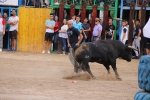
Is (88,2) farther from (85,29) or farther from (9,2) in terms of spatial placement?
(9,2)

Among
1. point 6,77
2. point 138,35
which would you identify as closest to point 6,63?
point 6,77

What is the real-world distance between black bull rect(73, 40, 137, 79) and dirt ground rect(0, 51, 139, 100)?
1.71ft

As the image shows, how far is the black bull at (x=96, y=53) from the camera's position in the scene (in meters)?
13.0

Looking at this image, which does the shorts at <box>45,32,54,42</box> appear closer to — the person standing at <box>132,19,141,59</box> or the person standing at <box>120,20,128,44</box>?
the person standing at <box>120,20,128,44</box>

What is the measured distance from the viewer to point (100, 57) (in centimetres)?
1327

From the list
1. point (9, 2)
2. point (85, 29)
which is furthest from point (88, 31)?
point (9, 2)

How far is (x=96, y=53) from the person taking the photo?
1321 cm

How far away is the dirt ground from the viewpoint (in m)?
9.77

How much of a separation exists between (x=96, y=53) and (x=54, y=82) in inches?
71.3

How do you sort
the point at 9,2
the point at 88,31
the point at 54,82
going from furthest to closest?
the point at 9,2 < the point at 88,31 < the point at 54,82

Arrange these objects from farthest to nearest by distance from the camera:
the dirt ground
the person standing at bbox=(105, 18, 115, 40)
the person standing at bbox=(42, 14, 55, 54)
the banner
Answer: the banner
the person standing at bbox=(42, 14, 55, 54)
the person standing at bbox=(105, 18, 115, 40)
the dirt ground

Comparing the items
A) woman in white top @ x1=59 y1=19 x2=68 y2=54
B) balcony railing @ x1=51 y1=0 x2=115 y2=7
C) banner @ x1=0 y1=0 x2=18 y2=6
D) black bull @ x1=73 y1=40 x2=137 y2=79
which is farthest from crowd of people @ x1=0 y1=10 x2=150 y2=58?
black bull @ x1=73 y1=40 x2=137 y2=79

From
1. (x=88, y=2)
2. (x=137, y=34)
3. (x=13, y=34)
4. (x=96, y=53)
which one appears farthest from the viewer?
(x=88, y=2)

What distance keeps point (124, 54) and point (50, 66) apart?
3.57m
